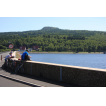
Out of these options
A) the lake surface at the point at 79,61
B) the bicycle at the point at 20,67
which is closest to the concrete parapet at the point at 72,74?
the bicycle at the point at 20,67

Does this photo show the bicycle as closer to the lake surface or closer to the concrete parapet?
the concrete parapet

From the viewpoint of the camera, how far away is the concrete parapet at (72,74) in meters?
7.65

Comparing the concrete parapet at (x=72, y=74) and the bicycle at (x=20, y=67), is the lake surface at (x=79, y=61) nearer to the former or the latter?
the bicycle at (x=20, y=67)

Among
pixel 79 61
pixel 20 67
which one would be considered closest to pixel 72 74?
pixel 20 67

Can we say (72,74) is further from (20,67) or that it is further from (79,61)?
(79,61)

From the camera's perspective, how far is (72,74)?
8.91 m

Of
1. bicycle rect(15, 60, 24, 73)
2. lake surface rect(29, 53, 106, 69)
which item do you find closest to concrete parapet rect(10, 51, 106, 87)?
bicycle rect(15, 60, 24, 73)

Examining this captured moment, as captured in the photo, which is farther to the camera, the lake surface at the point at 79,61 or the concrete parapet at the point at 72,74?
the lake surface at the point at 79,61

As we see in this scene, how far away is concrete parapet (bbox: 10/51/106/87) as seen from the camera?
765 cm

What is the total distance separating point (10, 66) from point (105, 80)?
10.2 metres
